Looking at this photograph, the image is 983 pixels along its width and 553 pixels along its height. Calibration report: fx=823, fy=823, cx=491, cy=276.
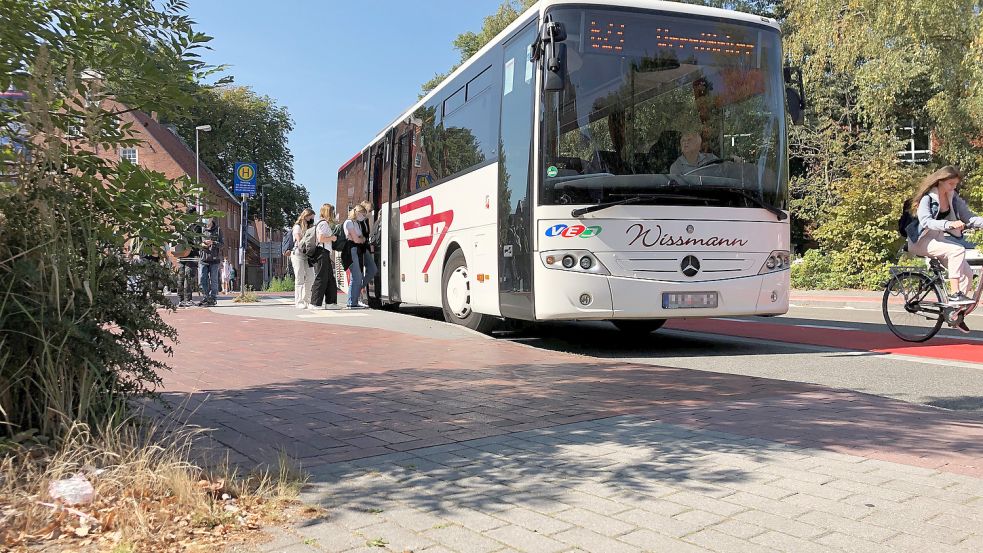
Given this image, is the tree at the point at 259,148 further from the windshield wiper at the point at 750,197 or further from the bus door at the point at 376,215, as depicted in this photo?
the windshield wiper at the point at 750,197

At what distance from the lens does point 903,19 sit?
22562 mm

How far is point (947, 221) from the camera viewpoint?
8.91 m

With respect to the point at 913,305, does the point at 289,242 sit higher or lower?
higher

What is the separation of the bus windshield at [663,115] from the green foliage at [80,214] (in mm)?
4819

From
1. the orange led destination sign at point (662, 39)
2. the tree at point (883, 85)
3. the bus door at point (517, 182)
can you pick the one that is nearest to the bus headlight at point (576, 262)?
the bus door at point (517, 182)

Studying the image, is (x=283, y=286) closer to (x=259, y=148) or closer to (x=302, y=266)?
(x=302, y=266)

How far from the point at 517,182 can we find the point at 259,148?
60.9 meters

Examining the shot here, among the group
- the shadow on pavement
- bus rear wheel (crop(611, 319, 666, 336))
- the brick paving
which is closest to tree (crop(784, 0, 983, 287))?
bus rear wheel (crop(611, 319, 666, 336))

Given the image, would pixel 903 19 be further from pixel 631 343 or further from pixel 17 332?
pixel 17 332

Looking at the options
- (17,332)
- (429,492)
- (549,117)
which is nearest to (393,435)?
(429,492)

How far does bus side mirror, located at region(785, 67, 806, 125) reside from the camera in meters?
9.11

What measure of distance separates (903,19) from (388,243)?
16.5 metres

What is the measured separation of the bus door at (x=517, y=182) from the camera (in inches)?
342

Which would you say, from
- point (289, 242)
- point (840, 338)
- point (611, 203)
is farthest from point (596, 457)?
point (289, 242)
